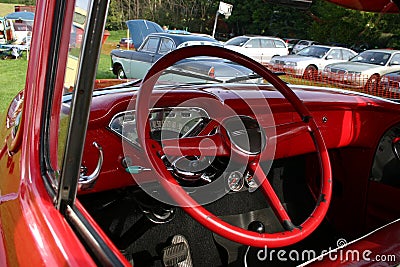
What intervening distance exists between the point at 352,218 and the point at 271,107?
0.84 meters

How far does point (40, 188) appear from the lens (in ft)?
3.08

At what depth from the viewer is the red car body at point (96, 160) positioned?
85 cm

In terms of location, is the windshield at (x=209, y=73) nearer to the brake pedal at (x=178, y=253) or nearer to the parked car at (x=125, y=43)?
the parked car at (x=125, y=43)

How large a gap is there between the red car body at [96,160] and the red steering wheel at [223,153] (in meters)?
0.13

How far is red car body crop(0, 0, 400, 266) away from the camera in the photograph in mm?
848

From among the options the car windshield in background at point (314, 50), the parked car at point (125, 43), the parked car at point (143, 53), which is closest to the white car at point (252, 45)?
the parked car at point (143, 53)

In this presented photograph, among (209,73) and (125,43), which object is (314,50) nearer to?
(209,73)

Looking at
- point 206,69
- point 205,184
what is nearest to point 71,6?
point 205,184

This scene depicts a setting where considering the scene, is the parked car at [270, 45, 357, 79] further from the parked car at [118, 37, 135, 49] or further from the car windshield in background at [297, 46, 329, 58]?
the parked car at [118, 37, 135, 49]

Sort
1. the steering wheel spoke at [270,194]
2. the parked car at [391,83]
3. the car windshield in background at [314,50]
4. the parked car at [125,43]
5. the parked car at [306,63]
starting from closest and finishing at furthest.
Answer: the steering wheel spoke at [270,194] → the parked car at [125,43] → the parked car at [391,83] → the parked car at [306,63] → the car windshield in background at [314,50]

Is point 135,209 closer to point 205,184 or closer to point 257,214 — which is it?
point 205,184

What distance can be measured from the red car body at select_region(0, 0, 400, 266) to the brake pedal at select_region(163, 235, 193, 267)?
31 cm

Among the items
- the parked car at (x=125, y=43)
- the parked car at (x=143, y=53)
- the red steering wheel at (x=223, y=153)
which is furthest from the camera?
the parked car at (x=143, y=53)

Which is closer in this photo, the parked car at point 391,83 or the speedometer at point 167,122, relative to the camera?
the speedometer at point 167,122
